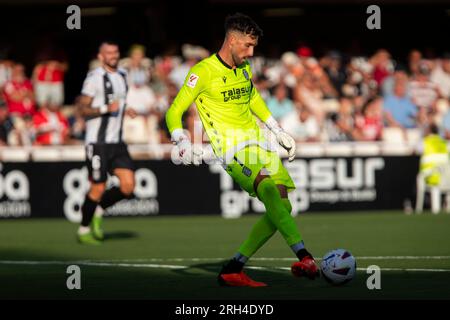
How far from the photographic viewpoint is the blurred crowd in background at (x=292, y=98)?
21.7 metres

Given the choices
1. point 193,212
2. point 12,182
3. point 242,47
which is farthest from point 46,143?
point 242,47

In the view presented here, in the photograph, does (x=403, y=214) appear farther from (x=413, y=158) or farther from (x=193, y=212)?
(x=193, y=212)

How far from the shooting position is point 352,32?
27031 millimetres

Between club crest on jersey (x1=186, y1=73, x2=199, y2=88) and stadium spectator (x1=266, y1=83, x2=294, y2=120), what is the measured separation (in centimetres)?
1183

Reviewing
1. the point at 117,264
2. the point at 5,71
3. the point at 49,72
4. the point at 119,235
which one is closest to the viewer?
the point at 117,264

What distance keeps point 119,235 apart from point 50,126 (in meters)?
5.52

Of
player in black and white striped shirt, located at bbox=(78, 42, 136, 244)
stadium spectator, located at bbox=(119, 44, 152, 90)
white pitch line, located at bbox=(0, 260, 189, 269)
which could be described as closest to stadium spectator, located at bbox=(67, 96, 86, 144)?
stadium spectator, located at bbox=(119, 44, 152, 90)

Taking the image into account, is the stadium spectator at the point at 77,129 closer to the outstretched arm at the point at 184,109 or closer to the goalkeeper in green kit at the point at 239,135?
the goalkeeper in green kit at the point at 239,135

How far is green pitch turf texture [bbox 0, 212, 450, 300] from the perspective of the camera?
9.70 metres

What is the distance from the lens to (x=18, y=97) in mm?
22172

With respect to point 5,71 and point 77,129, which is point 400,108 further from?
point 5,71

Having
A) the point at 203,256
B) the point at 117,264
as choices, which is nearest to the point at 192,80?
the point at 117,264

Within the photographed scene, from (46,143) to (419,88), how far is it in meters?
7.82

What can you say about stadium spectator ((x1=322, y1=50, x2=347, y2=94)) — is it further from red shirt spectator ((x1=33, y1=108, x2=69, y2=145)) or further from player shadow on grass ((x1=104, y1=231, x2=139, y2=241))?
player shadow on grass ((x1=104, y1=231, x2=139, y2=241))
